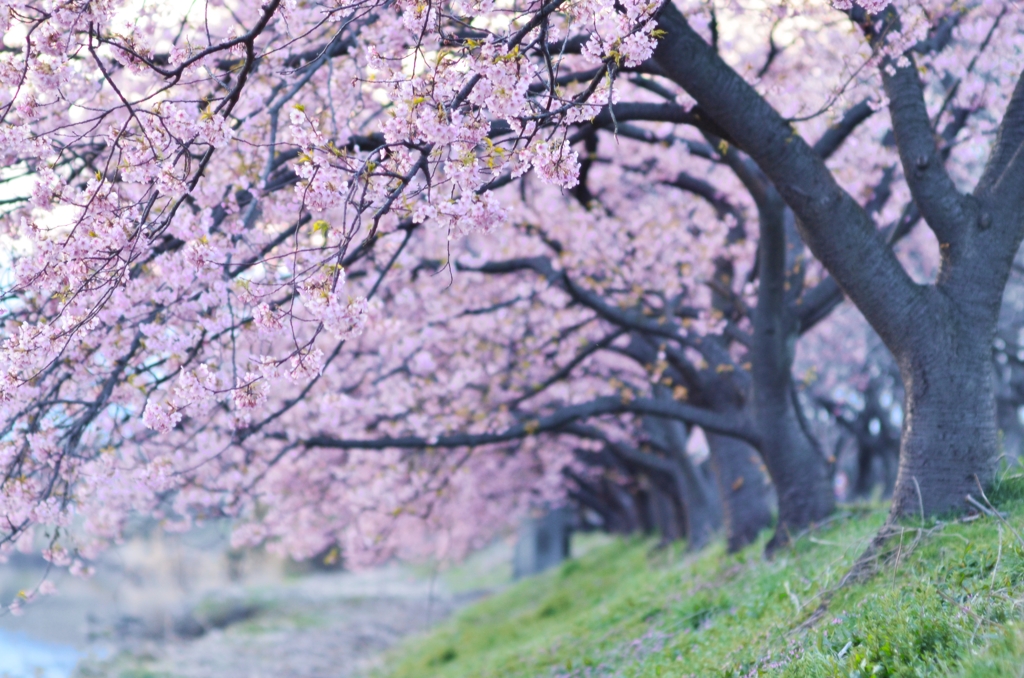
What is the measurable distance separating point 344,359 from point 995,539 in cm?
907

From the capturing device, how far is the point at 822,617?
612 cm

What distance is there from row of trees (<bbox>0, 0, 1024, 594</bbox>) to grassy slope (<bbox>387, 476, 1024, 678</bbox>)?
788 mm

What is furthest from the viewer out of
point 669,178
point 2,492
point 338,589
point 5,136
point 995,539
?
point 338,589

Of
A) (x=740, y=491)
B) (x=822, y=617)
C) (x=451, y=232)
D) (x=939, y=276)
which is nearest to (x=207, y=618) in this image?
(x=740, y=491)

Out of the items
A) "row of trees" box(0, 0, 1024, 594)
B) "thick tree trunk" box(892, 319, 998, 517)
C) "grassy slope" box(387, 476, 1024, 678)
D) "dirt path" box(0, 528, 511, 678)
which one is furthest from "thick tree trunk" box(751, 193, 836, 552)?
"dirt path" box(0, 528, 511, 678)

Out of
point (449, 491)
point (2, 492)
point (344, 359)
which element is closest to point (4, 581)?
point (449, 491)

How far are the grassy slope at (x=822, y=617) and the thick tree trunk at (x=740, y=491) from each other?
0.50 m

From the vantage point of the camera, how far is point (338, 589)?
33.7m

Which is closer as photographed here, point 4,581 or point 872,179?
point 872,179

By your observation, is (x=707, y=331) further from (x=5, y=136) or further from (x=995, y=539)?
(x=5, y=136)

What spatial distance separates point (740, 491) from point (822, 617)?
5.83 meters

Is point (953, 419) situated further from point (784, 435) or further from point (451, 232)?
point (451, 232)

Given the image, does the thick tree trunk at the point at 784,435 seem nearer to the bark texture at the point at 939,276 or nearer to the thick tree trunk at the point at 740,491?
the thick tree trunk at the point at 740,491

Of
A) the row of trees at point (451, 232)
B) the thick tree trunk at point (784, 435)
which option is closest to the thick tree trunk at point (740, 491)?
the row of trees at point (451, 232)
